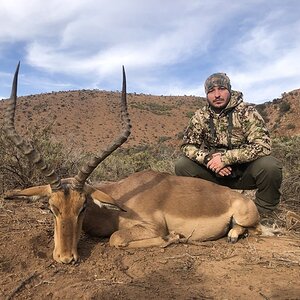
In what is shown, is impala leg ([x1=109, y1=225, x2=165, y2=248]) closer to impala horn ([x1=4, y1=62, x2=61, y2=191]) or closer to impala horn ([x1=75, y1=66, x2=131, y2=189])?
impala horn ([x1=75, y1=66, x2=131, y2=189])

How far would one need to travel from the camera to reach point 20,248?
4566mm

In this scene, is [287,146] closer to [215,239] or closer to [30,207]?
[215,239]

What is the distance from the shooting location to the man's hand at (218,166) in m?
6.22

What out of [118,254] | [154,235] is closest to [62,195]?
[118,254]

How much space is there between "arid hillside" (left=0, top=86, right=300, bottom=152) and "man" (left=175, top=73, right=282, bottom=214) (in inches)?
1072

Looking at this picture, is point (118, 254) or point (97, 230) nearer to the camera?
point (118, 254)

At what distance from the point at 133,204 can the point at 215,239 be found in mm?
1287

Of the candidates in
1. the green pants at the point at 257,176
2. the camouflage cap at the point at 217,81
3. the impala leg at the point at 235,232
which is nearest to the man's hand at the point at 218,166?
the green pants at the point at 257,176

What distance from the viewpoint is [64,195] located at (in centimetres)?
451

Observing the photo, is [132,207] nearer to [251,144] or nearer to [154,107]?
[251,144]

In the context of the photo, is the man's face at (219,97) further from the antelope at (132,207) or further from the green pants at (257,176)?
the antelope at (132,207)

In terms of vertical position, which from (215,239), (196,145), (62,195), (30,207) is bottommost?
(215,239)


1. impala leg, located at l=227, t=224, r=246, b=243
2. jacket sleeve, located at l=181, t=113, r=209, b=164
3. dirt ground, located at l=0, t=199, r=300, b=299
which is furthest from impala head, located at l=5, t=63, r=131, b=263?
jacket sleeve, located at l=181, t=113, r=209, b=164

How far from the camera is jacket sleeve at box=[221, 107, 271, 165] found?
618cm
